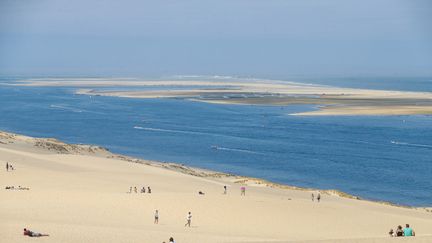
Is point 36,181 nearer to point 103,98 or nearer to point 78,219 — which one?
point 78,219

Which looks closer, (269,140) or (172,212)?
(172,212)

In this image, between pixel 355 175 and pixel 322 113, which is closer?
pixel 355 175

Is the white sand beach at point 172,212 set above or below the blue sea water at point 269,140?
below

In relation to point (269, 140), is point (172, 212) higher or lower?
lower

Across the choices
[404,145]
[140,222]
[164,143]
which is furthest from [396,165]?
[140,222]

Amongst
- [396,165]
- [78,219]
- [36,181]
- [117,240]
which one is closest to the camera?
[117,240]

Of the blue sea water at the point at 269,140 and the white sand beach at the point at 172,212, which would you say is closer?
the white sand beach at the point at 172,212
